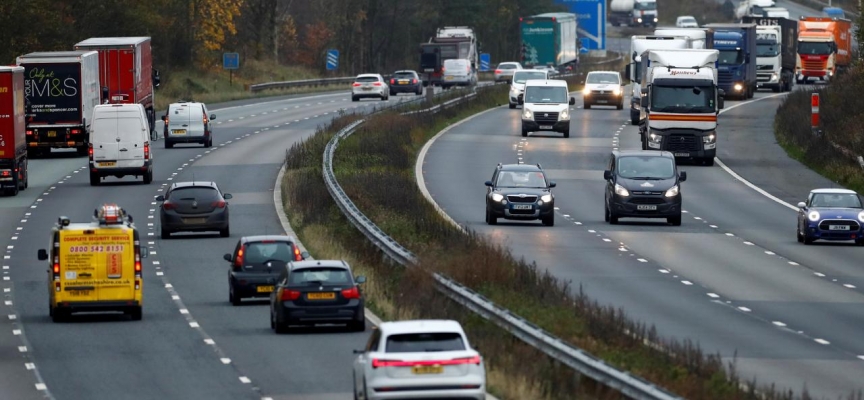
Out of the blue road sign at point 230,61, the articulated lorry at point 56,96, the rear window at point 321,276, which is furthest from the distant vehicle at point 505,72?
the rear window at point 321,276

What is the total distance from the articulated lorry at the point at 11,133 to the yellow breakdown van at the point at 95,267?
71.7 feet

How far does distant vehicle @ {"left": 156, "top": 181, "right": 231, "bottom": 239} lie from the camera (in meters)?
39.1

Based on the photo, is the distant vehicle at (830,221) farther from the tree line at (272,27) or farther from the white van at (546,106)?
the tree line at (272,27)

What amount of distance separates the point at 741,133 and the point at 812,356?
49995 millimetres

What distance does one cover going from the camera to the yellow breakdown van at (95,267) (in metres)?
27.2

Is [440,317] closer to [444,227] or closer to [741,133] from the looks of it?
[444,227]

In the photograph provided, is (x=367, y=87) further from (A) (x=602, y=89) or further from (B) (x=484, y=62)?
(B) (x=484, y=62)

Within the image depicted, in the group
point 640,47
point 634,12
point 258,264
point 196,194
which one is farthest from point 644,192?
point 634,12

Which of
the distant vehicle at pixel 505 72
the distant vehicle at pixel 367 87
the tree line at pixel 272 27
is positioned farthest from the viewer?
the distant vehicle at pixel 505 72

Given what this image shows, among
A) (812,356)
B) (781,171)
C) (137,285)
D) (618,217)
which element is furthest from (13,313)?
(781,171)

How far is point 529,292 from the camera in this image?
24734 millimetres

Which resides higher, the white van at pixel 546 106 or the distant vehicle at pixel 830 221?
the white van at pixel 546 106

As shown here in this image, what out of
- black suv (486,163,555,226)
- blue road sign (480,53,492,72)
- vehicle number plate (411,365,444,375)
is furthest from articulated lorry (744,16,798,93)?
vehicle number plate (411,365,444,375)

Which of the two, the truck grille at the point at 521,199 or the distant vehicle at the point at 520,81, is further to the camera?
the distant vehicle at the point at 520,81
